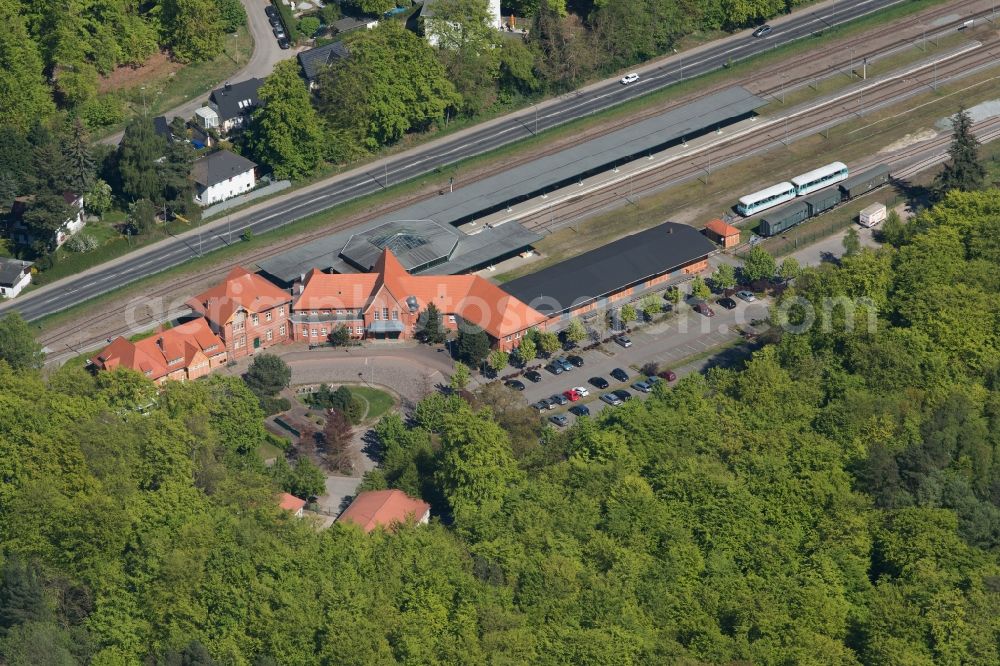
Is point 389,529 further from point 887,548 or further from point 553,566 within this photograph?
point 887,548

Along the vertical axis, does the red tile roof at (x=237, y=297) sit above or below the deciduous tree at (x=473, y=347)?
above

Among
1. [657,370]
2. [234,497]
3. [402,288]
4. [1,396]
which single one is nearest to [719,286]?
[657,370]

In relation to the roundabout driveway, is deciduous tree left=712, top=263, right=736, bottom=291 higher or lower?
lower

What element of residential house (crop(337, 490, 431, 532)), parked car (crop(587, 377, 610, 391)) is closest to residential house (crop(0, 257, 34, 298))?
residential house (crop(337, 490, 431, 532))

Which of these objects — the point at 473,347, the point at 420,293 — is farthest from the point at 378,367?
the point at 473,347

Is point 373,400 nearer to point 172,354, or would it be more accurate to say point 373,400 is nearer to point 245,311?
point 245,311

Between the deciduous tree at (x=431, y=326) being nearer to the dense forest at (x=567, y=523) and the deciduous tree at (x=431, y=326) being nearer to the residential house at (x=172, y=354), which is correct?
the dense forest at (x=567, y=523)

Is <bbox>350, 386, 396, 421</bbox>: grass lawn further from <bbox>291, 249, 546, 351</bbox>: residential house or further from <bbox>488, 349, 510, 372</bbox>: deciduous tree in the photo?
<bbox>488, 349, 510, 372</bbox>: deciduous tree

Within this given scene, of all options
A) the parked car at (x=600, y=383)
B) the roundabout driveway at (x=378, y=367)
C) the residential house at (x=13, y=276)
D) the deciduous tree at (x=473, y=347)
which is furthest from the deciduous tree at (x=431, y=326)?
the residential house at (x=13, y=276)
